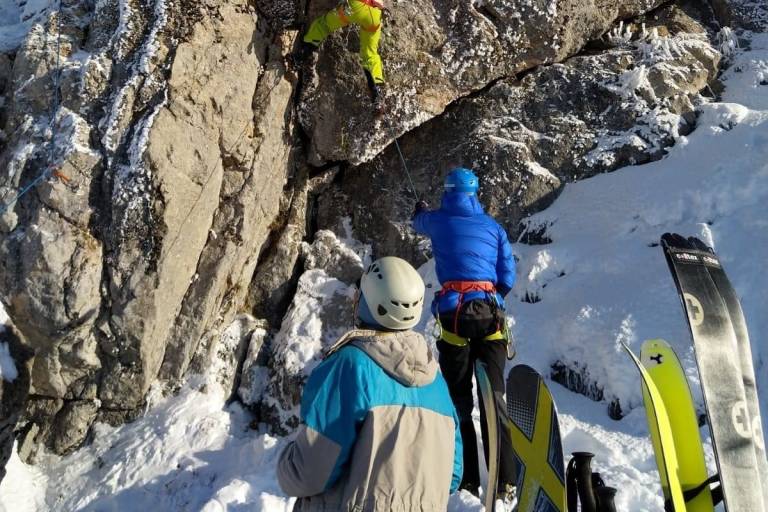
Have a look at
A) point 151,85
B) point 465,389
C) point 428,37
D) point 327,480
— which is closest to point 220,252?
point 151,85

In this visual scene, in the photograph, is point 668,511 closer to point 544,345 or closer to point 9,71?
point 544,345

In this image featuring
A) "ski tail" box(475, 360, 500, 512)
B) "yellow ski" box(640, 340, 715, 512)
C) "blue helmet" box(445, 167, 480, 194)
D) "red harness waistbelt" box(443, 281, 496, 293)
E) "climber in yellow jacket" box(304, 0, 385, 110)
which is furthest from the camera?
"climber in yellow jacket" box(304, 0, 385, 110)

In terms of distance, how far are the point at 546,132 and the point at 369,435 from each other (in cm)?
573

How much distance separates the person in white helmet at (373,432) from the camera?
2.02m

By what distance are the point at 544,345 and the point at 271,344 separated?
2.90 meters

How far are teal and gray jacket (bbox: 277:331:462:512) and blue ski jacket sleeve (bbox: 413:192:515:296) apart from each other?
7.59 feet

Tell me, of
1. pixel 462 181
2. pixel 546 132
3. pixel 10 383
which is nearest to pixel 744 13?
pixel 546 132

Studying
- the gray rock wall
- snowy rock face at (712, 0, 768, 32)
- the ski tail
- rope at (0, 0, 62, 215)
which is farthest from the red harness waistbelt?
snowy rock face at (712, 0, 768, 32)

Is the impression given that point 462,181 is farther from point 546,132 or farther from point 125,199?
point 125,199

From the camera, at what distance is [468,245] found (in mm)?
4414

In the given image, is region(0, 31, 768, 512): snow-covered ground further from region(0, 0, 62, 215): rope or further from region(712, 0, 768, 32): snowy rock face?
region(0, 0, 62, 215): rope

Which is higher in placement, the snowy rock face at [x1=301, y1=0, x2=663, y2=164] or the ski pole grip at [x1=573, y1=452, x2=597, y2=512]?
the snowy rock face at [x1=301, y1=0, x2=663, y2=164]

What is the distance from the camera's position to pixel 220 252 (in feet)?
20.0

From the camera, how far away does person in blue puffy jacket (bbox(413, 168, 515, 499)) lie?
4.20m
